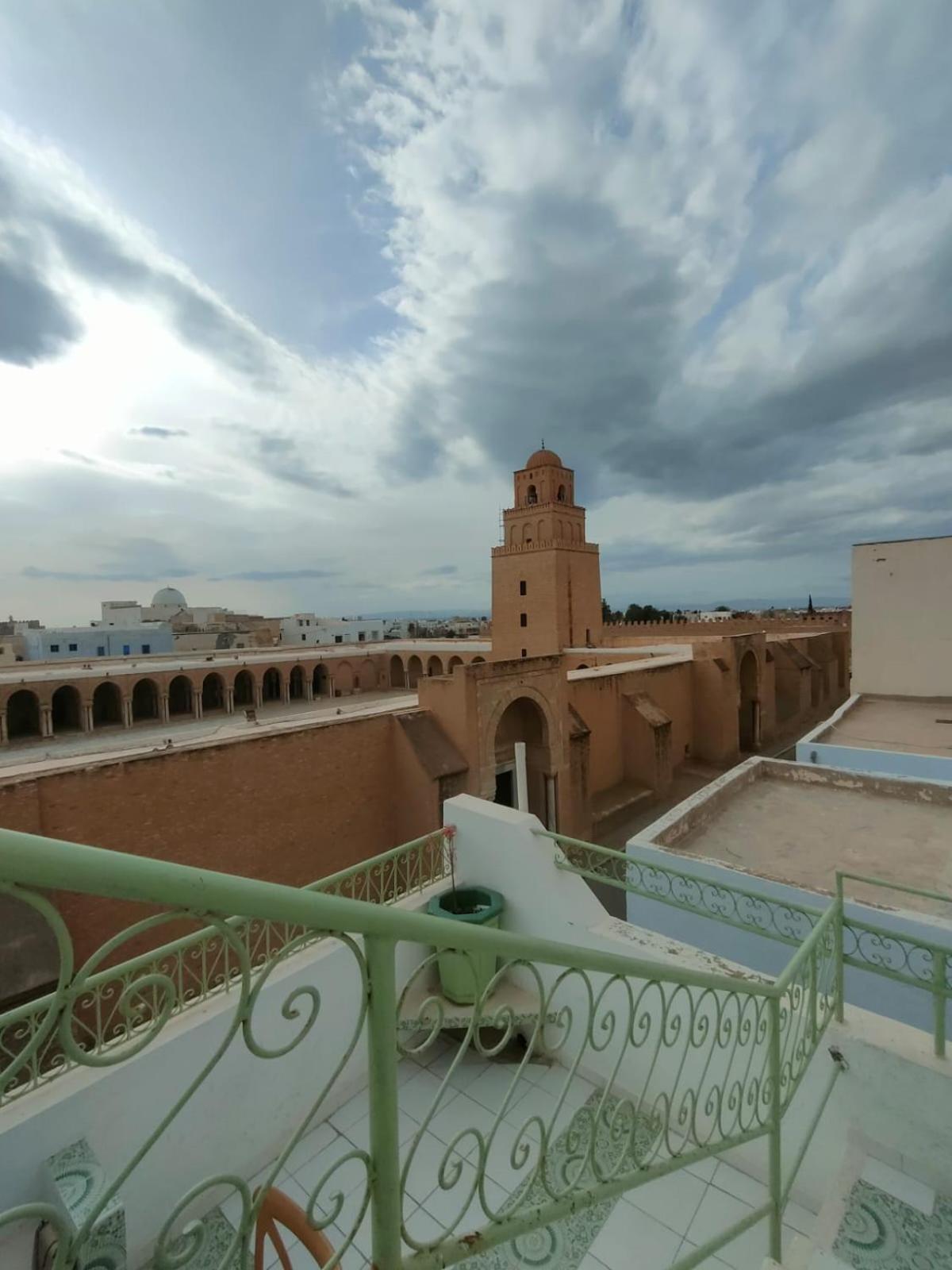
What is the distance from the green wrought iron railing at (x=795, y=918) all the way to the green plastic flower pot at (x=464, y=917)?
687mm

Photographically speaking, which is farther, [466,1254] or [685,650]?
[685,650]

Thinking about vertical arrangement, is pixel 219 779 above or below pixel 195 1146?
above

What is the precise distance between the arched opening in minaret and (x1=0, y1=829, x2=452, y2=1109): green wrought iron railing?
4.85 metres

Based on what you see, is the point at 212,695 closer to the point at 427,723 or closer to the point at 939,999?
the point at 427,723

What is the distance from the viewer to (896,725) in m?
11.0

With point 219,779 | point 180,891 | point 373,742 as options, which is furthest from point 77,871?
point 373,742

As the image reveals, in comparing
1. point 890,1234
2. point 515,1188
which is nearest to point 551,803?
point 515,1188

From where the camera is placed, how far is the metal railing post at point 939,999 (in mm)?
3078

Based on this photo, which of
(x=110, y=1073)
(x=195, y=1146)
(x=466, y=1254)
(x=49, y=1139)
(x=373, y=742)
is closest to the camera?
(x=466, y=1254)

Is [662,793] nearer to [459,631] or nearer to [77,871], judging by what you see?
[77,871]

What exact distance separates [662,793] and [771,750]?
259 inches

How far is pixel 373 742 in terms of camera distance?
10.3 meters

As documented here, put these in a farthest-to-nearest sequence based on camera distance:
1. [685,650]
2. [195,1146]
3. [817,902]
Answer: [685,650]
[817,902]
[195,1146]

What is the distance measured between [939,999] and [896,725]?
942 centimetres
